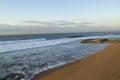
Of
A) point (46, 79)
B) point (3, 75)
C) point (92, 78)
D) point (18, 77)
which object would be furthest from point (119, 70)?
point (3, 75)

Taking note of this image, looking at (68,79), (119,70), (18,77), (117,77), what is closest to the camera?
(117,77)

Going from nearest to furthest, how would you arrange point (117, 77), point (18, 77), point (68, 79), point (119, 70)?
point (117, 77)
point (68, 79)
point (119, 70)
point (18, 77)

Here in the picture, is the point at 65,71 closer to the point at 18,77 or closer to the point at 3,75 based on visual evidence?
the point at 18,77

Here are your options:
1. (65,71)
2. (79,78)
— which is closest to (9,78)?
(65,71)

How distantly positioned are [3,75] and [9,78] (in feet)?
2.85

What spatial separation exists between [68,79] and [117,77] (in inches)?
78.6

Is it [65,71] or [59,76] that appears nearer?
[59,76]

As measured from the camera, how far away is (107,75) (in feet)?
26.0

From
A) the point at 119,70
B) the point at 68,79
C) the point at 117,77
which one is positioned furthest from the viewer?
the point at 119,70

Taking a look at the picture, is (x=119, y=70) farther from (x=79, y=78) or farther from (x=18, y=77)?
(x=18, y=77)

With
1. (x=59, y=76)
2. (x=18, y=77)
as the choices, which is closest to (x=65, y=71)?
(x=59, y=76)

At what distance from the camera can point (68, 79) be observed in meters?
8.07

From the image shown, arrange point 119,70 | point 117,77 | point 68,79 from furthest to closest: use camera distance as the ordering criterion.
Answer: point 119,70 < point 68,79 < point 117,77

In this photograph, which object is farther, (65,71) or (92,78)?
(65,71)
